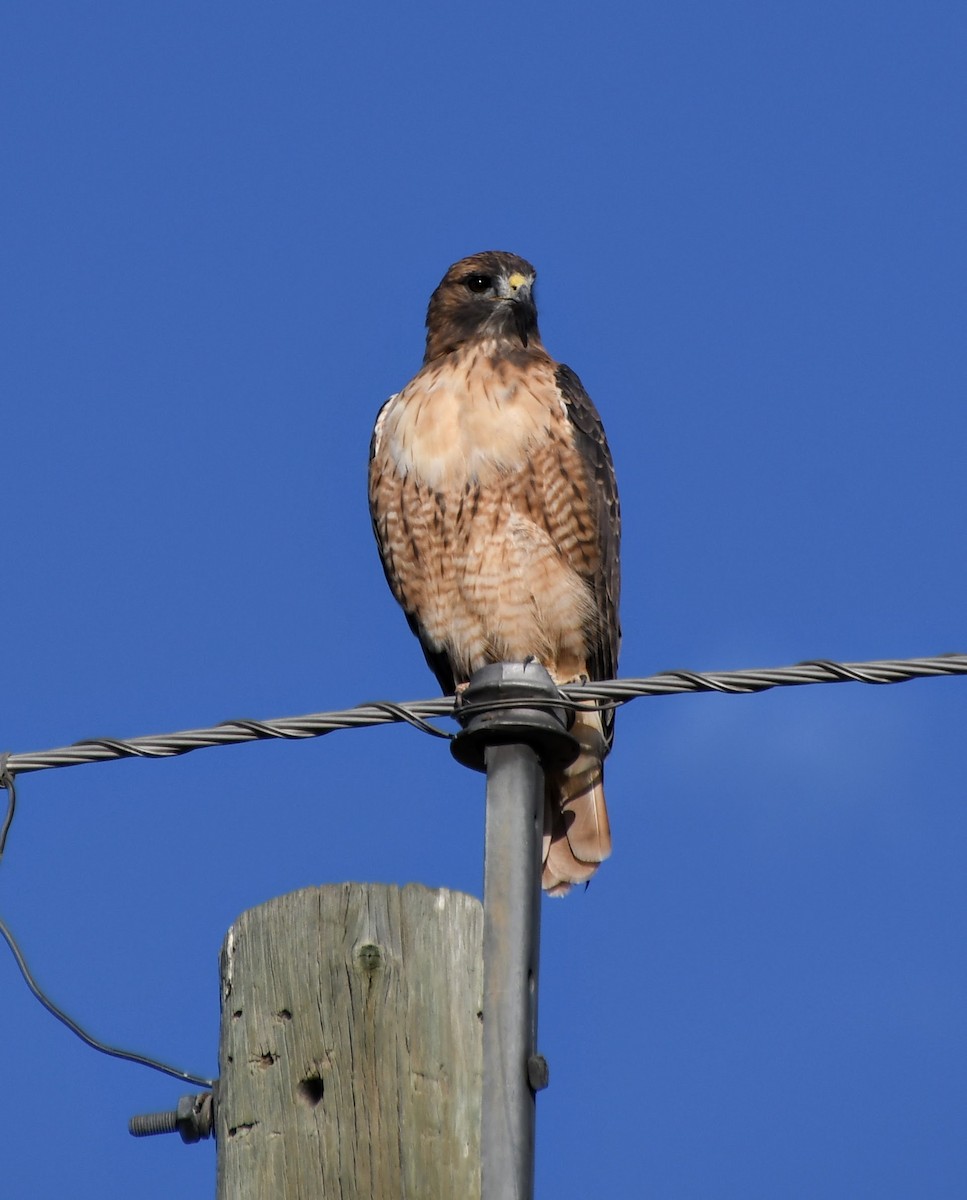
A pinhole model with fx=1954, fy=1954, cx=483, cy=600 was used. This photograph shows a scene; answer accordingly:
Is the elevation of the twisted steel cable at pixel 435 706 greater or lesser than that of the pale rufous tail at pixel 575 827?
lesser

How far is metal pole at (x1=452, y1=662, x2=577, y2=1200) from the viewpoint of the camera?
11.1 feet

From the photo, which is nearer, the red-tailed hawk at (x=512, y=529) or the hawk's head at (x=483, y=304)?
the red-tailed hawk at (x=512, y=529)

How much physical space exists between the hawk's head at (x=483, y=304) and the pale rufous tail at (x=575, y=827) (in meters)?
1.61

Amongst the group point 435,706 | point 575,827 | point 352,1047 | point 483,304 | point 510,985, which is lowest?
point 352,1047

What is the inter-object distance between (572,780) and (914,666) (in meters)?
3.05

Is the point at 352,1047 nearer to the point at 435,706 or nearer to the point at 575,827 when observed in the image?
the point at 435,706

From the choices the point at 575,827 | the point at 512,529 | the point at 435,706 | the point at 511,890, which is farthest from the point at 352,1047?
the point at 512,529

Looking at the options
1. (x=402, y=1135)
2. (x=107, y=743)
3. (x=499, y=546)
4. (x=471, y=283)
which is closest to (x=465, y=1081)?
(x=402, y=1135)

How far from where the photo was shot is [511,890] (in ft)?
12.0

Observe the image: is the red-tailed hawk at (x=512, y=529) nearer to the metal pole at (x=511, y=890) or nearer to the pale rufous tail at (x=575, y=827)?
the pale rufous tail at (x=575, y=827)

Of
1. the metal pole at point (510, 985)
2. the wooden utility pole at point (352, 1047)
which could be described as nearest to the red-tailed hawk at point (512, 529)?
the metal pole at point (510, 985)

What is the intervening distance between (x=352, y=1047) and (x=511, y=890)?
44 centimetres

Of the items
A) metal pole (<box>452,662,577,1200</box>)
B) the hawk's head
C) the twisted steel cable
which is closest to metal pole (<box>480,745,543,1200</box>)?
metal pole (<box>452,662,577,1200</box>)

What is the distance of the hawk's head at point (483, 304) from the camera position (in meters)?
7.64
